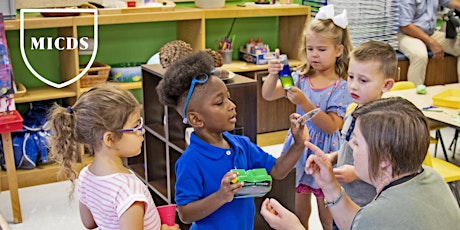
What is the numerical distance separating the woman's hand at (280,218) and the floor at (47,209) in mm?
1865

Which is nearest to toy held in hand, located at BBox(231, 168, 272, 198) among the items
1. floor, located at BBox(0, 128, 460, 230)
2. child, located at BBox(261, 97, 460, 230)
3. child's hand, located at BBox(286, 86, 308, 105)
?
child, located at BBox(261, 97, 460, 230)

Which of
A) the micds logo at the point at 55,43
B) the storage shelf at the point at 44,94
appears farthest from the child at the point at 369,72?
the micds logo at the point at 55,43

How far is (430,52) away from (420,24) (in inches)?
10.9

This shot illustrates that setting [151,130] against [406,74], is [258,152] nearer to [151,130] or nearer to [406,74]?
[151,130]

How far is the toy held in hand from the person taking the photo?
2.00 meters

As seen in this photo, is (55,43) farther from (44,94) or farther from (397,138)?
(397,138)

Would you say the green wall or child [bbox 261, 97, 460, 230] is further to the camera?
the green wall

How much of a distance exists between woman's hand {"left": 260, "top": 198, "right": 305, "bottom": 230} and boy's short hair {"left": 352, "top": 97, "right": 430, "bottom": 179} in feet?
0.97

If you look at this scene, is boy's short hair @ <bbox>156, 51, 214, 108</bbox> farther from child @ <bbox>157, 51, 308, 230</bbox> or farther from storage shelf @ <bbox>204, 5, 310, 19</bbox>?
storage shelf @ <bbox>204, 5, 310, 19</bbox>

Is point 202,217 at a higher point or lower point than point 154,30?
lower

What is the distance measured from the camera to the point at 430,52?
223 inches

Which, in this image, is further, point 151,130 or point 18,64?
point 18,64

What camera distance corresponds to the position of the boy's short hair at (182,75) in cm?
214

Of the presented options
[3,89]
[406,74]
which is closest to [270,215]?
[3,89]
